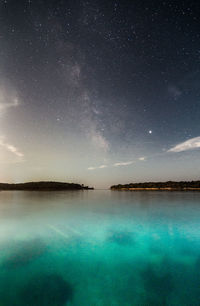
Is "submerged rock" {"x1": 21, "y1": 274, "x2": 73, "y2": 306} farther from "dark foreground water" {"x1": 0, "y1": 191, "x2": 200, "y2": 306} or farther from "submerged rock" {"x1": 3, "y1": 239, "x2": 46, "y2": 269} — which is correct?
"submerged rock" {"x1": 3, "y1": 239, "x2": 46, "y2": 269}

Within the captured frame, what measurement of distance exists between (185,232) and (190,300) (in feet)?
36.2

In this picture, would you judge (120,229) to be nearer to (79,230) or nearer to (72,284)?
(79,230)

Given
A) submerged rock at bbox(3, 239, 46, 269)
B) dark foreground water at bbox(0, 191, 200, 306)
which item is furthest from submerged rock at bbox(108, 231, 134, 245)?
submerged rock at bbox(3, 239, 46, 269)

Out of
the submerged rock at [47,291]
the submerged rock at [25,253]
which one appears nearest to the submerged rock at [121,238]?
the submerged rock at [25,253]

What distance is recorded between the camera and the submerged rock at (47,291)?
5950mm

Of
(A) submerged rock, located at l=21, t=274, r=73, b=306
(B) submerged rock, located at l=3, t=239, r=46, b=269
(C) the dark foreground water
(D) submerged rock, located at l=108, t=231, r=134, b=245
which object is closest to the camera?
(A) submerged rock, located at l=21, t=274, r=73, b=306

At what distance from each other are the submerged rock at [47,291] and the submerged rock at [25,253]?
213 centimetres

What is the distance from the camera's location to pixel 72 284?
732 centimetres

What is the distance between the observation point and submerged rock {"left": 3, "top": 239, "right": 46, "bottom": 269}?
9125mm

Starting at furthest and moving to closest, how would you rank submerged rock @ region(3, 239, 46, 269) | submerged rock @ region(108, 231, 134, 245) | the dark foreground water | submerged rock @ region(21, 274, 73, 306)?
submerged rock @ region(108, 231, 134, 245), submerged rock @ region(3, 239, 46, 269), the dark foreground water, submerged rock @ region(21, 274, 73, 306)

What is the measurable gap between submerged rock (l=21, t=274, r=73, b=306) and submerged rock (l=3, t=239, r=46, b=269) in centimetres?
213

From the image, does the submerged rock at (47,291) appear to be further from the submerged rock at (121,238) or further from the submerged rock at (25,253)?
the submerged rock at (121,238)

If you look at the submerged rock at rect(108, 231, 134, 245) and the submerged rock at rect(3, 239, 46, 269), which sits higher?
A: the submerged rock at rect(3, 239, 46, 269)

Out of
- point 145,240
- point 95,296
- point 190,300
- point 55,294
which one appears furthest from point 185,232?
point 55,294
